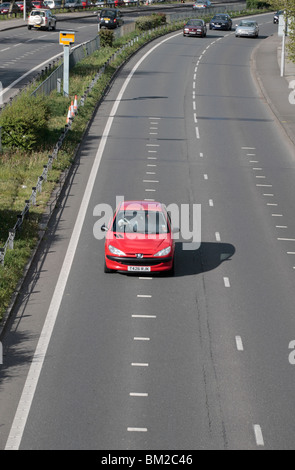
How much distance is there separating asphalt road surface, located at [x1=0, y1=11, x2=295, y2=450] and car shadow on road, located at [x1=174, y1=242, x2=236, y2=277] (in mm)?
51

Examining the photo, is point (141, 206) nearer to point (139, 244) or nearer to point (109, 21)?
point (139, 244)

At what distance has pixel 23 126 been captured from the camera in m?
34.5

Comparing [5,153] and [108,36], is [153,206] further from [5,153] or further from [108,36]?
[108,36]

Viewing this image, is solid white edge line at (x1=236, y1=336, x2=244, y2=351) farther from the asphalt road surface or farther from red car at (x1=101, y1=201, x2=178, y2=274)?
red car at (x1=101, y1=201, x2=178, y2=274)

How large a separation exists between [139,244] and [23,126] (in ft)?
47.1

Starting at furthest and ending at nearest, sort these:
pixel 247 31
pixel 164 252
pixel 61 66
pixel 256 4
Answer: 1. pixel 256 4
2. pixel 247 31
3. pixel 61 66
4. pixel 164 252

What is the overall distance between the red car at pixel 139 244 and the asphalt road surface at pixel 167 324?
15.9 inches

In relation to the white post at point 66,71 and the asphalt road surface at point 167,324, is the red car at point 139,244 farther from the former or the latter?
the white post at point 66,71

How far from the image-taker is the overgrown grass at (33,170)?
71.5 feet

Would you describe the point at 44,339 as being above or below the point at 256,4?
above

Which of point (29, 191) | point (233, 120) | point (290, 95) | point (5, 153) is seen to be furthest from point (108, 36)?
point (29, 191)

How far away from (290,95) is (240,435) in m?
36.7

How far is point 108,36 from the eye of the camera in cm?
6450

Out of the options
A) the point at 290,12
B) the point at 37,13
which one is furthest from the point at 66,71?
the point at 37,13
